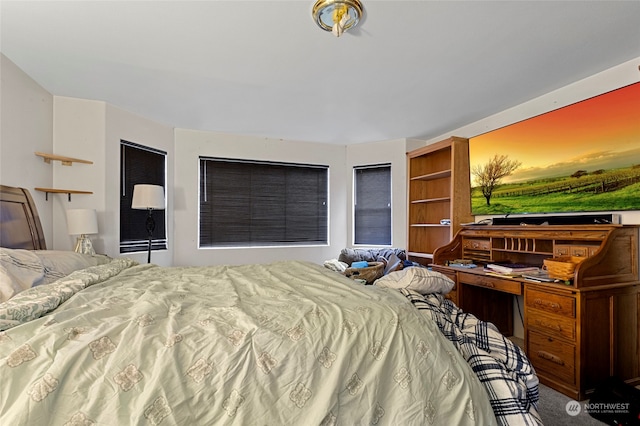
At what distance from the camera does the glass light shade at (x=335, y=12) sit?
60.0 inches

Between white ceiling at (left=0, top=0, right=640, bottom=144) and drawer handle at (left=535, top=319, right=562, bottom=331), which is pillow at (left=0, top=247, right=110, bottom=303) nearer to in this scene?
white ceiling at (left=0, top=0, right=640, bottom=144)

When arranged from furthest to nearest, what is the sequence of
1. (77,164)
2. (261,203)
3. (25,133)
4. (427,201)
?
(261,203)
(427,201)
(77,164)
(25,133)

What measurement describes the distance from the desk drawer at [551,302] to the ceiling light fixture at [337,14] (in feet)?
7.18

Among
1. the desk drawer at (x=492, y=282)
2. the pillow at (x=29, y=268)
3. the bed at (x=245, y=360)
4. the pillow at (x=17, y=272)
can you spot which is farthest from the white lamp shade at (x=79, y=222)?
the desk drawer at (x=492, y=282)

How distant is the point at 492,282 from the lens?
96.8 inches

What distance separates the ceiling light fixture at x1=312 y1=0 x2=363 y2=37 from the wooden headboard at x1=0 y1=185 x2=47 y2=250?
2.34 metres

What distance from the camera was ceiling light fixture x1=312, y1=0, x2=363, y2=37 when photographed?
153cm

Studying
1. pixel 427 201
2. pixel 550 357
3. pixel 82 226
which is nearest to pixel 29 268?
pixel 82 226

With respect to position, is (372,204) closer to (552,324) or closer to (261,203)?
(261,203)

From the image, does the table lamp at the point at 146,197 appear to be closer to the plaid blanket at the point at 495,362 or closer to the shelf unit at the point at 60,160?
the shelf unit at the point at 60,160

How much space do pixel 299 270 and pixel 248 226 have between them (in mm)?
2048

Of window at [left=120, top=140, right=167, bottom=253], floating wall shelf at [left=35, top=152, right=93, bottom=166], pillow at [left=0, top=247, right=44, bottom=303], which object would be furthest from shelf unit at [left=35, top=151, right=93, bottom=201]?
→ pillow at [left=0, top=247, right=44, bottom=303]

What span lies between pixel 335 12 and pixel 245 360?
1682 millimetres

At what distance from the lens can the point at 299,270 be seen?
220 cm
